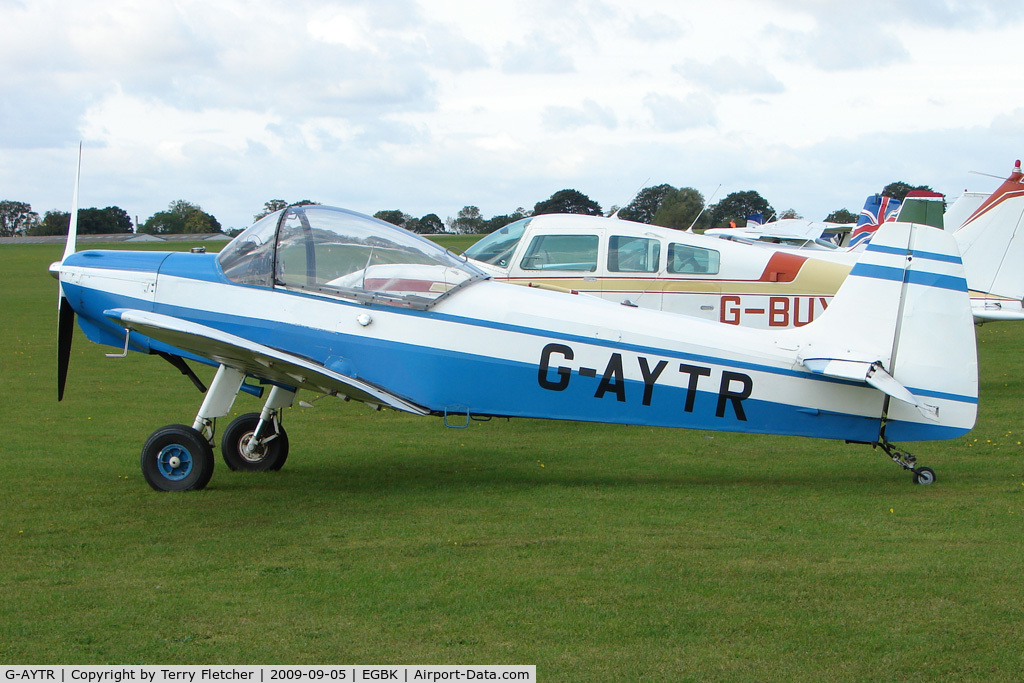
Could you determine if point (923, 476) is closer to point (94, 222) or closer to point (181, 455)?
point (181, 455)

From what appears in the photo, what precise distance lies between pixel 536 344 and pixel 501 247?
4112 mm

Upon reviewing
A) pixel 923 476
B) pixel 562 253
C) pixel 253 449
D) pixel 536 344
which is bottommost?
pixel 253 449

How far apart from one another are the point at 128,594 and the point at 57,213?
281 ft

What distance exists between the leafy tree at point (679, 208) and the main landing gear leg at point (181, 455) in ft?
121

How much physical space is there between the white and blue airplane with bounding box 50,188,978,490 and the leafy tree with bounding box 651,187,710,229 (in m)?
35.9

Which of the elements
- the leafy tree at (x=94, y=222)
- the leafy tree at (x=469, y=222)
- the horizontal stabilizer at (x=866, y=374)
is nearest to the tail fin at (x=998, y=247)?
the horizontal stabilizer at (x=866, y=374)

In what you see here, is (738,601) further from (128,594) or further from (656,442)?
(656,442)

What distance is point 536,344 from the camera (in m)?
6.87

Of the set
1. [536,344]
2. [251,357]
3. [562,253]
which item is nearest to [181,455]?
[251,357]

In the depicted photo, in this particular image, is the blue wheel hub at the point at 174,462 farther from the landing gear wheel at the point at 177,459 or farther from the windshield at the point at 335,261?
the windshield at the point at 335,261

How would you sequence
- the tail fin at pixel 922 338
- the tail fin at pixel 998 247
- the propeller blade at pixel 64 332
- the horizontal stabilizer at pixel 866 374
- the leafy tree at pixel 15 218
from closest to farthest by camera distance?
1. the horizontal stabilizer at pixel 866 374
2. the tail fin at pixel 922 338
3. the propeller blade at pixel 64 332
4. the tail fin at pixel 998 247
5. the leafy tree at pixel 15 218

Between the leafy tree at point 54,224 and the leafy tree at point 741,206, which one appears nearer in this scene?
the leafy tree at point 741,206

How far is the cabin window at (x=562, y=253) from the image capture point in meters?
10.4

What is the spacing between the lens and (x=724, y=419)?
268 inches
